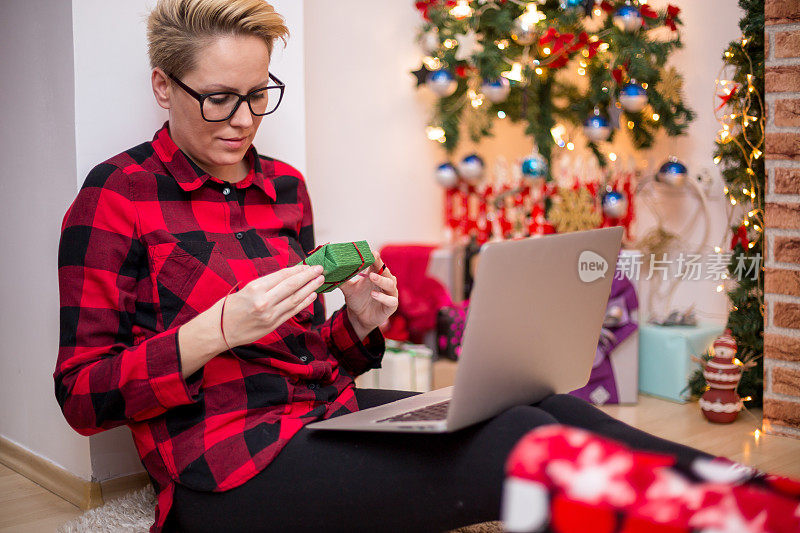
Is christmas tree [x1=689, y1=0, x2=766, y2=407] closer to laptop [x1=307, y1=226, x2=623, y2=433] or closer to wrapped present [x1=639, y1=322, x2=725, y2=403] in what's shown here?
wrapped present [x1=639, y1=322, x2=725, y2=403]

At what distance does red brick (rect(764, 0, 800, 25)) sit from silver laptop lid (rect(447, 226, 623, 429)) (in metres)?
1.45

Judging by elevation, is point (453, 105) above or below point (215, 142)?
above

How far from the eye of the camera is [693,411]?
2.64 m

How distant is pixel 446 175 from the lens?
3084 mm

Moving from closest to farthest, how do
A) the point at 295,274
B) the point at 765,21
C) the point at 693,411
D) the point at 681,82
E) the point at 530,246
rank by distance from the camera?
the point at 530,246 < the point at 295,274 < the point at 765,21 < the point at 693,411 < the point at 681,82

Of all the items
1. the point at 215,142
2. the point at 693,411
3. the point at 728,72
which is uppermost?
the point at 728,72

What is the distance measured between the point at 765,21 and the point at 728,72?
1.95 ft

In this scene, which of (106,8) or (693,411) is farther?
(693,411)

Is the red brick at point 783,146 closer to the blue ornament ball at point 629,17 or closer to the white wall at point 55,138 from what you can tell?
the blue ornament ball at point 629,17

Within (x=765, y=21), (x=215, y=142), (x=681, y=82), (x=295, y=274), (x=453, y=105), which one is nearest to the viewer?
(x=295, y=274)

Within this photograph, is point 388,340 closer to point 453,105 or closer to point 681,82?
point 453,105

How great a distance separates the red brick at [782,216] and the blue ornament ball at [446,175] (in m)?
1.20

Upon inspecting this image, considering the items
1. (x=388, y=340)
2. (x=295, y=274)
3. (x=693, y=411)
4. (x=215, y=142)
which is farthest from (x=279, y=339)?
(x=693, y=411)

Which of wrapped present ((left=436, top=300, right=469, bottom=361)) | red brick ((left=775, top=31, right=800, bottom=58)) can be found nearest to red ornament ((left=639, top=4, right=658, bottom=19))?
red brick ((left=775, top=31, right=800, bottom=58))
